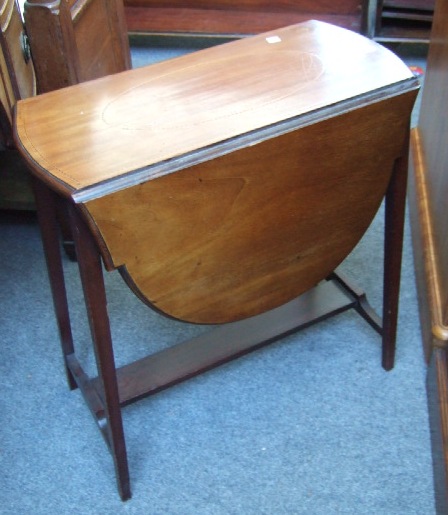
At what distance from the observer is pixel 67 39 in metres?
1.61

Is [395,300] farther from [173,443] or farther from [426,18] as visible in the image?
[426,18]

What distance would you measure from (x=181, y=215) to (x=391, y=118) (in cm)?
43

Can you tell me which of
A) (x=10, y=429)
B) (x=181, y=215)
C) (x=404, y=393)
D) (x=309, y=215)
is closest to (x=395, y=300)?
(x=404, y=393)

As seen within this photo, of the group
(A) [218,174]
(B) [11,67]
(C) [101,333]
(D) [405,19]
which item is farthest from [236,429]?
(D) [405,19]

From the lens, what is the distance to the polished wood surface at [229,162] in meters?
1.09

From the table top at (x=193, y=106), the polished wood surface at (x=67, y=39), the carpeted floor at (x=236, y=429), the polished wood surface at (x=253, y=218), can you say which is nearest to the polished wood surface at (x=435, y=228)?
the carpeted floor at (x=236, y=429)

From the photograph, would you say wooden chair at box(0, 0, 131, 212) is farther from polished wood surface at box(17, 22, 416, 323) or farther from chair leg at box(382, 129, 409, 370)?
chair leg at box(382, 129, 409, 370)

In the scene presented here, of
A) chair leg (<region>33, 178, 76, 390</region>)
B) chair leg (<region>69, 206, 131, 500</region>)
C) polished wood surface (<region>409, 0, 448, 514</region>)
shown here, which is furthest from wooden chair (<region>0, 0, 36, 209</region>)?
polished wood surface (<region>409, 0, 448, 514</region>)

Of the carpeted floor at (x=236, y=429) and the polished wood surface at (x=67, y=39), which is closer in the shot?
the carpeted floor at (x=236, y=429)

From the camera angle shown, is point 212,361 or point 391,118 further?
point 212,361

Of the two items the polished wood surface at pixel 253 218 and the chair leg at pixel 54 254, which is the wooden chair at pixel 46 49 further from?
the polished wood surface at pixel 253 218

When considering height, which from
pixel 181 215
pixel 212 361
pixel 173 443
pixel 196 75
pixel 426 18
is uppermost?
pixel 196 75

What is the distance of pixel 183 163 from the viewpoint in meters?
1.09

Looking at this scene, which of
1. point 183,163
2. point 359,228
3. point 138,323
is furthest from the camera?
point 138,323
